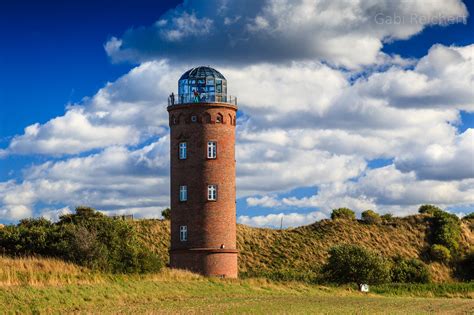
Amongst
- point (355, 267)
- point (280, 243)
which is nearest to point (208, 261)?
point (355, 267)

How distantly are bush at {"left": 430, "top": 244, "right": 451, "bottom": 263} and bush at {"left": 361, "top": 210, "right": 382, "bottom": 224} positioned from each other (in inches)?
340

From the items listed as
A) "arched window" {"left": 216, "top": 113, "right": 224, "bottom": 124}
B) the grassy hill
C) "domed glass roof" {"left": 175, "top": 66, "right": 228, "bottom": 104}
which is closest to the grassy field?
"arched window" {"left": 216, "top": 113, "right": 224, "bottom": 124}

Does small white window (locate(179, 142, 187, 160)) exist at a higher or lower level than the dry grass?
higher

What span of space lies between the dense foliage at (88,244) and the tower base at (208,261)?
2.43 metres

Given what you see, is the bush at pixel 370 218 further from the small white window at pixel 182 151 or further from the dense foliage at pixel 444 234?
the small white window at pixel 182 151

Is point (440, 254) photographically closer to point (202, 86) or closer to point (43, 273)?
point (202, 86)

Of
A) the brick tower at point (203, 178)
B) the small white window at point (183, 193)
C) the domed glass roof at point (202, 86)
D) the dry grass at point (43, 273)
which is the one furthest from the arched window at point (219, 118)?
the dry grass at point (43, 273)

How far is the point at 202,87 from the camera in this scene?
2248 inches

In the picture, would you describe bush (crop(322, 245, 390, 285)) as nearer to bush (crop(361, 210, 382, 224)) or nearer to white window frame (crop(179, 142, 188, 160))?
white window frame (crop(179, 142, 188, 160))

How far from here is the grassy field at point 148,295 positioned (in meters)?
33.8

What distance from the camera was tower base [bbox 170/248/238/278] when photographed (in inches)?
2156

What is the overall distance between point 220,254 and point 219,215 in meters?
2.86

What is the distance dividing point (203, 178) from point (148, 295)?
628 inches

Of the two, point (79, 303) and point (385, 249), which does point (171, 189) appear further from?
point (385, 249)
